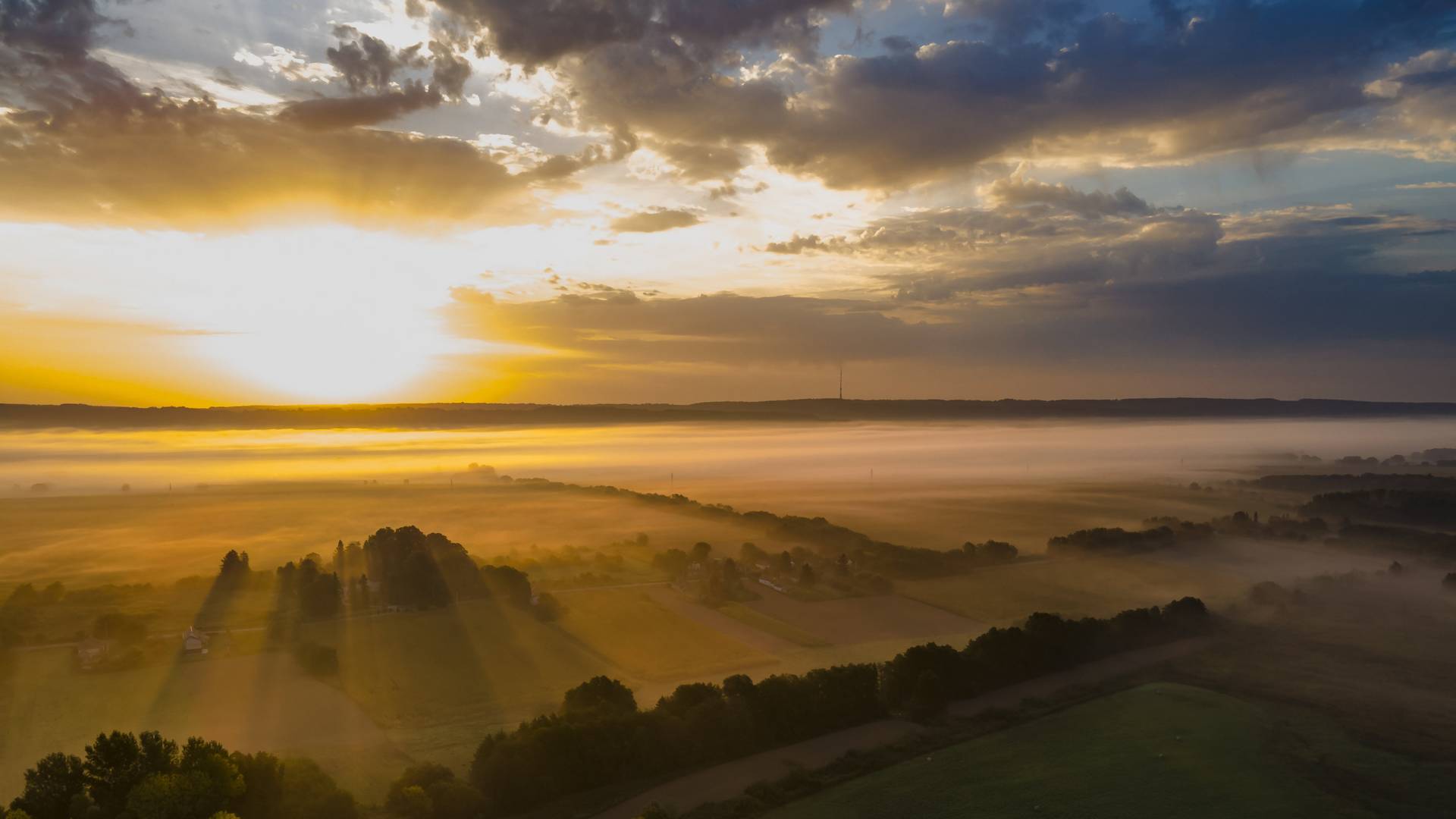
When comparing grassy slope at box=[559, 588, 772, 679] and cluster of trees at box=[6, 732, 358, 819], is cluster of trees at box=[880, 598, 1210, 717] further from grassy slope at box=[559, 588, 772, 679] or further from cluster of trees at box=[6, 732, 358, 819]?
cluster of trees at box=[6, 732, 358, 819]

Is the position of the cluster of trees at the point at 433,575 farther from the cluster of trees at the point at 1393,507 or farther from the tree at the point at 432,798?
the cluster of trees at the point at 1393,507

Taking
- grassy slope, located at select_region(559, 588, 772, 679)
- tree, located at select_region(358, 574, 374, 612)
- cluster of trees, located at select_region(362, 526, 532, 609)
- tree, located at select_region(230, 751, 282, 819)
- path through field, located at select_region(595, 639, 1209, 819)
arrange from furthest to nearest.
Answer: cluster of trees, located at select_region(362, 526, 532, 609), tree, located at select_region(358, 574, 374, 612), grassy slope, located at select_region(559, 588, 772, 679), path through field, located at select_region(595, 639, 1209, 819), tree, located at select_region(230, 751, 282, 819)

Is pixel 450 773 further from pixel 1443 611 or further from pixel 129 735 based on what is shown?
pixel 1443 611

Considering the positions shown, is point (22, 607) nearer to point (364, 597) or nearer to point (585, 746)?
point (364, 597)

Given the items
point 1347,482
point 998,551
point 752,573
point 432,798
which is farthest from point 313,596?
point 1347,482

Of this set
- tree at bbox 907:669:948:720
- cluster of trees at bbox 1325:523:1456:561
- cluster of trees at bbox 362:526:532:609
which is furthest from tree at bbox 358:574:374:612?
cluster of trees at bbox 1325:523:1456:561

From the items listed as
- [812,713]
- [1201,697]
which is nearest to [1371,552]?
[1201,697]
